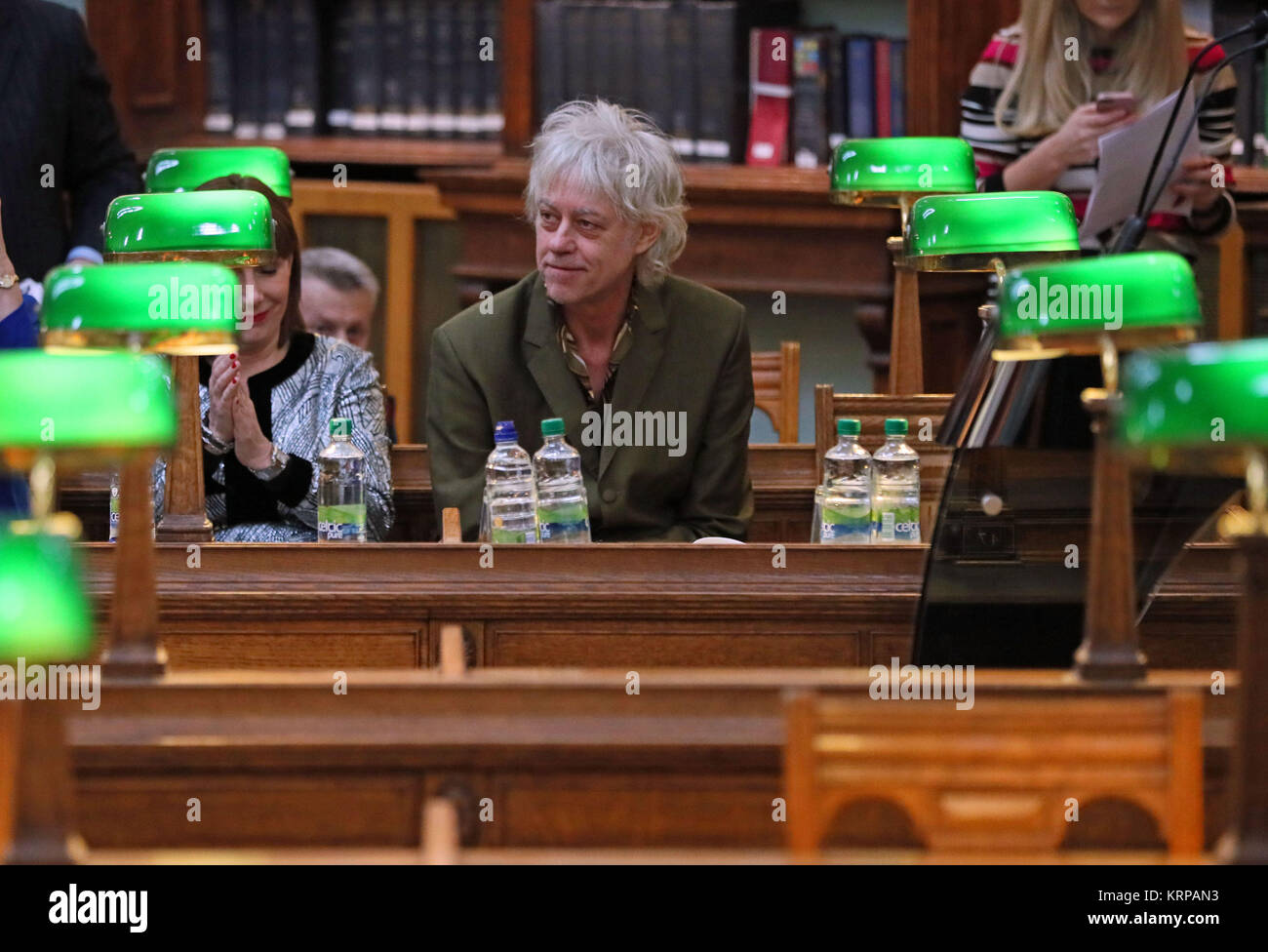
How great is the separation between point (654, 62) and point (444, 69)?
1.94 feet

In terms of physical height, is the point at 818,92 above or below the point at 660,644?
above

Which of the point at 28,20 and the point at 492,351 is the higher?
the point at 28,20

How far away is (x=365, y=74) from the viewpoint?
5.43 meters

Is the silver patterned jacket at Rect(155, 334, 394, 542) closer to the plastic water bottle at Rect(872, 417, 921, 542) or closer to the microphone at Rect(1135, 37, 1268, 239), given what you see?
the plastic water bottle at Rect(872, 417, 921, 542)

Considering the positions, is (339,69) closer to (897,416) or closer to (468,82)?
(468,82)

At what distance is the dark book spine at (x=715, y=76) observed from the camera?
5.18m

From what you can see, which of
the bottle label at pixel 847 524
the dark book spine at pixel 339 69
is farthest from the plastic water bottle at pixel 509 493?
the dark book spine at pixel 339 69

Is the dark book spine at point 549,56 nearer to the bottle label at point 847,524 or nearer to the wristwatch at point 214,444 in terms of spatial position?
the wristwatch at point 214,444

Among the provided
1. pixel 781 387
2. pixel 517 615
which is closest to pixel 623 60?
pixel 781 387

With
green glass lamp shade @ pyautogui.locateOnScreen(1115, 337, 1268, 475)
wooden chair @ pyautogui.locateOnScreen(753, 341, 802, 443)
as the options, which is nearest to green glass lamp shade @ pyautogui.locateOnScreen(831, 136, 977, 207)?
wooden chair @ pyautogui.locateOnScreen(753, 341, 802, 443)
